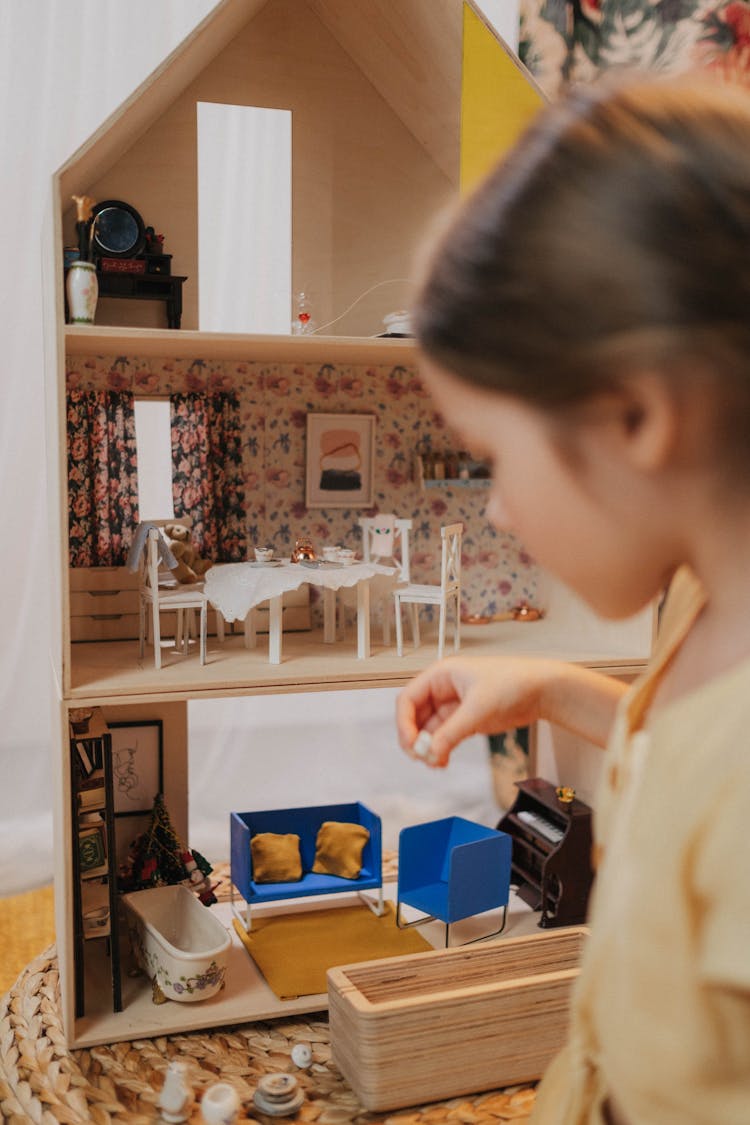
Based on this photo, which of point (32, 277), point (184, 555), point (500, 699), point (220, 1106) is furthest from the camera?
point (32, 277)

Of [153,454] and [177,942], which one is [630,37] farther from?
[177,942]

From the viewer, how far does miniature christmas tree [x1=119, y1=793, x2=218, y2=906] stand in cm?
186

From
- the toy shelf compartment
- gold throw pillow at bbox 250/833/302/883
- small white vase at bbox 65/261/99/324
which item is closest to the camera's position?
small white vase at bbox 65/261/99/324

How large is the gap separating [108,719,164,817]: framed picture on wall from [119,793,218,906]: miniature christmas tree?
58mm

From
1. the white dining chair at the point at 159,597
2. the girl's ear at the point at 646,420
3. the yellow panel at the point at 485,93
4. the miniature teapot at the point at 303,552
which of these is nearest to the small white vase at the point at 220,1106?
the white dining chair at the point at 159,597

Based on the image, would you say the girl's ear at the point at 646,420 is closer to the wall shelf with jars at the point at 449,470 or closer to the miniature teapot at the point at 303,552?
the miniature teapot at the point at 303,552

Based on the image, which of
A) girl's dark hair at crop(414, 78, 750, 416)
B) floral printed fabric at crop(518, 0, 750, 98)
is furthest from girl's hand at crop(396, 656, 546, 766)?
floral printed fabric at crop(518, 0, 750, 98)

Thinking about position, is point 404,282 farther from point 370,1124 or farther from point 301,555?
point 370,1124

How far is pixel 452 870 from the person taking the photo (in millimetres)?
1732

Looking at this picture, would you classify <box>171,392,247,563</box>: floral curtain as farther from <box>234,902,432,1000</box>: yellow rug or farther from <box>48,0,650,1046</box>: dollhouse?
<box>234,902,432,1000</box>: yellow rug

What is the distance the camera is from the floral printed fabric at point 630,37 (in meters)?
2.11

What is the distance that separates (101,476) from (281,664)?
503mm

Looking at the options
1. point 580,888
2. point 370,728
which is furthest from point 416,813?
point 580,888

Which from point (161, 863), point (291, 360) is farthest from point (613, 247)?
point (161, 863)
